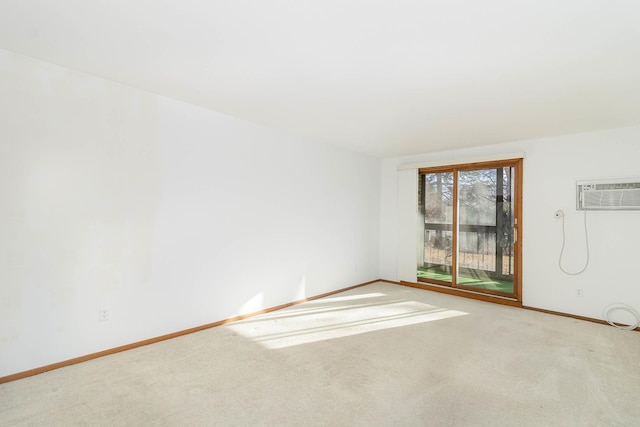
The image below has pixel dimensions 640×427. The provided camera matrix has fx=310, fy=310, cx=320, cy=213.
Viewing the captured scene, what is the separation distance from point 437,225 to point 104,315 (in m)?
4.93

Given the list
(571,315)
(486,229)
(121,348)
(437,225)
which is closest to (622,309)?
(571,315)

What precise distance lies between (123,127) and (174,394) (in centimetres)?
234

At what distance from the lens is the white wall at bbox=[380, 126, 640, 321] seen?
12.5 feet

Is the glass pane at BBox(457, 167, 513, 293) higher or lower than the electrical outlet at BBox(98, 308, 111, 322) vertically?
higher

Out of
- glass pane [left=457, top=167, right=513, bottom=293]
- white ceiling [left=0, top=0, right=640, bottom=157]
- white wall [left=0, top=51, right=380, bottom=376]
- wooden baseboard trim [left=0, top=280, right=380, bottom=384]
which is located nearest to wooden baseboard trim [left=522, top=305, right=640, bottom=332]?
glass pane [left=457, top=167, right=513, bottom=293]

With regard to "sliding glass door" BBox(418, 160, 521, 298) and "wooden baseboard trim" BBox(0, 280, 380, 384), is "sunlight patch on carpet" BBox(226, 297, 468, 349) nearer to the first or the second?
"wooden baseboard trim" BBox(0, 280, 380, 384)

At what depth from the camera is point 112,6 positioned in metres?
1.78

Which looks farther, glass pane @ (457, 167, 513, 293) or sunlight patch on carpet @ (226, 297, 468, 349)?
glass pane @ (457, 167, 513, 293)

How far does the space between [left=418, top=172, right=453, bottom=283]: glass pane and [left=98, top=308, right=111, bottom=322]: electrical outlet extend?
473 cm

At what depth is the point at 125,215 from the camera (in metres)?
2.90

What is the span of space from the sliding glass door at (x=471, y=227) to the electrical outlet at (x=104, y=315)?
15.5ft

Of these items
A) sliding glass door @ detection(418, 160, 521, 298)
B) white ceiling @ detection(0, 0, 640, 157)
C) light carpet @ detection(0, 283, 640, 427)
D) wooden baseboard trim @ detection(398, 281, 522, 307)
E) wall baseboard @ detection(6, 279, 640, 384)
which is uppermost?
white ceiling @ detection(0, 0, 640, 157)

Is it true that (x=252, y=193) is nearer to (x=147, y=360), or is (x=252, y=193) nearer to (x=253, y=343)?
(x=253, y=343)

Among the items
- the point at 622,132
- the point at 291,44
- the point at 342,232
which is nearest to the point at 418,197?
the point at 342,232
